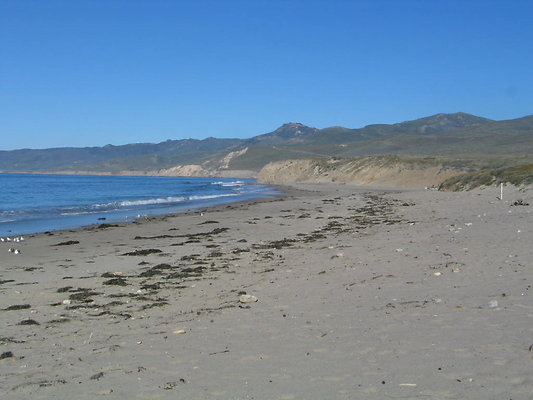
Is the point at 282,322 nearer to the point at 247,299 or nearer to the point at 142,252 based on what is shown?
the point at 247,299

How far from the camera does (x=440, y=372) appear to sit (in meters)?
5.09

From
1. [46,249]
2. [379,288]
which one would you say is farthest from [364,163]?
[379,288]

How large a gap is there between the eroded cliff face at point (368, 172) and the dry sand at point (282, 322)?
53920 millimetres

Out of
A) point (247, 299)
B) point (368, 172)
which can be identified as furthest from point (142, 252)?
point (368, 172)

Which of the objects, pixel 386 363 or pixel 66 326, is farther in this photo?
pixel 66 326

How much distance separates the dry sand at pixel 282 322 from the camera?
510 centimetres

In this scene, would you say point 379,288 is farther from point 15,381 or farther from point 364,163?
point 364,163

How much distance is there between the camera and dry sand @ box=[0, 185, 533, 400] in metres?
5.10

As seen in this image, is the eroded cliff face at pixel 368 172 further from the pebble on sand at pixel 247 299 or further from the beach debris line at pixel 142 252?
the pebble on sand at pixel 247 299

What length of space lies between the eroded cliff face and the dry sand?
53.9 m

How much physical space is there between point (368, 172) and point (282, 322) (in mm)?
77152

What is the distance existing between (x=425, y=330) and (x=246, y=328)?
2.40m

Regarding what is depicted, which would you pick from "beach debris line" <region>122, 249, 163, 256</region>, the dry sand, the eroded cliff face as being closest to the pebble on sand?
the dry sand

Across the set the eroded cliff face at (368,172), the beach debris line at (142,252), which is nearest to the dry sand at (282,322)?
the beach debris line at (142,252)
